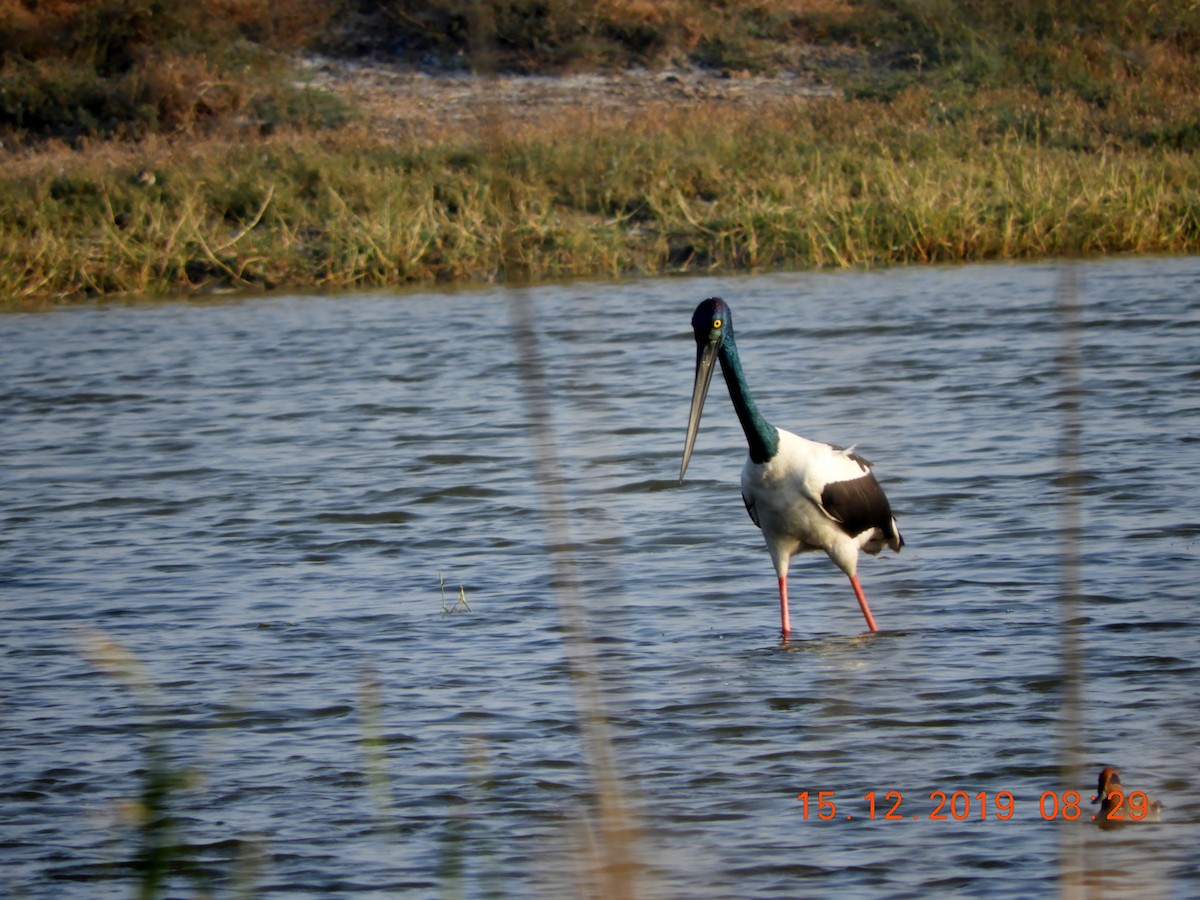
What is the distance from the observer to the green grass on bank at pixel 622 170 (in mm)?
16719

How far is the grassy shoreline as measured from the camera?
54.3ft

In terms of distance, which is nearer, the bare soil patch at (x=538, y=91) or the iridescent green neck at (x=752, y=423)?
the iridescent green neck at (x=752, y=423)

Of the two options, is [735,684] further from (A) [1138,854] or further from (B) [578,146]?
(B) [578,146]

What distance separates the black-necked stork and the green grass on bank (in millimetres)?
6166

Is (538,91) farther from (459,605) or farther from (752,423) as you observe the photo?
(752,423)

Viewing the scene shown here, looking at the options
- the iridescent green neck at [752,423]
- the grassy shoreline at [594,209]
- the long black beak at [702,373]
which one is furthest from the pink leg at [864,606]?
the grassy shoreline at [594,209]

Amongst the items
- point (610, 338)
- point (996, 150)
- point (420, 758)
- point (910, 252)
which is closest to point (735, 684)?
point (420, 758)

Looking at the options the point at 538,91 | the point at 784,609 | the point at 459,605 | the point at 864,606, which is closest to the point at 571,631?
the point at 784,609

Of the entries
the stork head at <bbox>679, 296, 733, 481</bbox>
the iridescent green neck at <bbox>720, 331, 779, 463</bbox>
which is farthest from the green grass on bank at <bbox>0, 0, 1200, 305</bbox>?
the iridescent green neck at <bbox>720, 331, 779, 463</bbox>

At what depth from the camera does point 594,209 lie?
1825cm

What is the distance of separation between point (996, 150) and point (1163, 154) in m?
1.80
